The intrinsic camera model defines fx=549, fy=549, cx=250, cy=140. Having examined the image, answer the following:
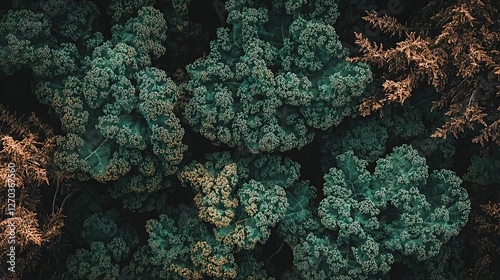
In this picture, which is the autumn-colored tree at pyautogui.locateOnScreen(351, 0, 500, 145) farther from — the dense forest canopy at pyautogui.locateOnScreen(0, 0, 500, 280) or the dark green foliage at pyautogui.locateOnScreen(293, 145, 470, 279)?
the dark green foliage at pyautogui.locateOnScreen(293, 145, 470, 279)

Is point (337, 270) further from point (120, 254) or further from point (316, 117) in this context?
point (120, 254)

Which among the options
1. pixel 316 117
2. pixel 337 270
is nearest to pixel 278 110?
pixel 316 117

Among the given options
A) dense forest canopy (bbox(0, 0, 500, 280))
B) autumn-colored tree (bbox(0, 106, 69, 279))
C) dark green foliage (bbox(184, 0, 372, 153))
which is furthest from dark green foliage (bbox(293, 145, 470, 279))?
autumn-colored tree (bbox(0, 106, 69, 279))

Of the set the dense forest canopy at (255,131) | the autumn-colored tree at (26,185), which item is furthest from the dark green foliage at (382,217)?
the autumn-colored tree at (26,185)

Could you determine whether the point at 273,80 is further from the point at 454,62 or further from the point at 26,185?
the point at 26,185

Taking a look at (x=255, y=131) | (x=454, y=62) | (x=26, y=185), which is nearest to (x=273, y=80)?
(x=255, y=131)

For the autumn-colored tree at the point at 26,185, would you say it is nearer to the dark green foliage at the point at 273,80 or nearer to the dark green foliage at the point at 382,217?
the dark green foliage at the point at 273,80
